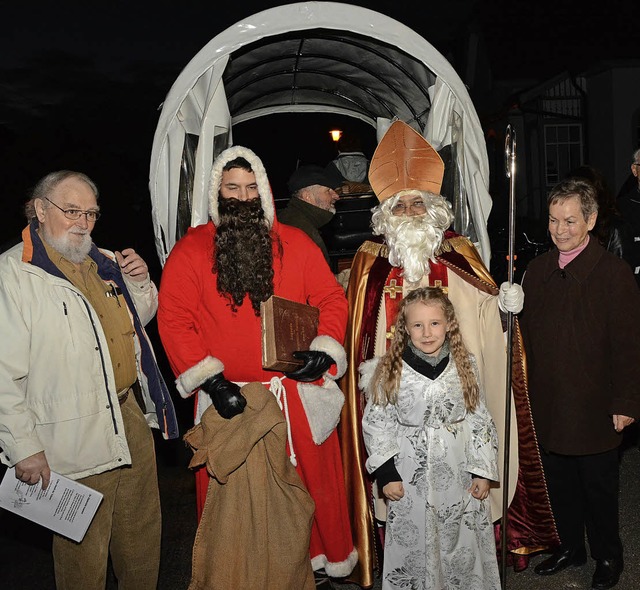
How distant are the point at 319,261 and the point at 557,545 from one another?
214 cm

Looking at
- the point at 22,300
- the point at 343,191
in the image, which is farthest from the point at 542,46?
the point at 22,300

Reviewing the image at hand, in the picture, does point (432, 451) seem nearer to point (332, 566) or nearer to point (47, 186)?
point (332, 566)

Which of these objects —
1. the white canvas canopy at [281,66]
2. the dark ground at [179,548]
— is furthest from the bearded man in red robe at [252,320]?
the dark ground at [179,548]

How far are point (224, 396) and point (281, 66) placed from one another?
3516mm

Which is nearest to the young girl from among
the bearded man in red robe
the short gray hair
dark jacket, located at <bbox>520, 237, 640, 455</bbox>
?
the bearded man in red robe

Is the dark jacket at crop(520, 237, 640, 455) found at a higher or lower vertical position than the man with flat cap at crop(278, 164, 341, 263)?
lower

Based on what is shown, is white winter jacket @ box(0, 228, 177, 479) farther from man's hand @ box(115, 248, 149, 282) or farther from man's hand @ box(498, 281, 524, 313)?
man's hand @ box(498, 281, 524, 313)

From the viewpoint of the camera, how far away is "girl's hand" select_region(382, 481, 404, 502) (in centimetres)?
356

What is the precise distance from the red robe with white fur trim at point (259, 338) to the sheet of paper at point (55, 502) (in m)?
0.68

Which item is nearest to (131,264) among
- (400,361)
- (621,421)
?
(400,361)

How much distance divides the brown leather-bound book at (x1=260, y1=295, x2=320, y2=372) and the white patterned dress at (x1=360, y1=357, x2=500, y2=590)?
18.4 inches

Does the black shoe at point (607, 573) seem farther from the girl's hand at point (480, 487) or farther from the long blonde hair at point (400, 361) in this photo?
the long blonde hair at point (400, 361)

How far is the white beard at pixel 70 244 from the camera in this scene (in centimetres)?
347

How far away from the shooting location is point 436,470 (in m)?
3.63
